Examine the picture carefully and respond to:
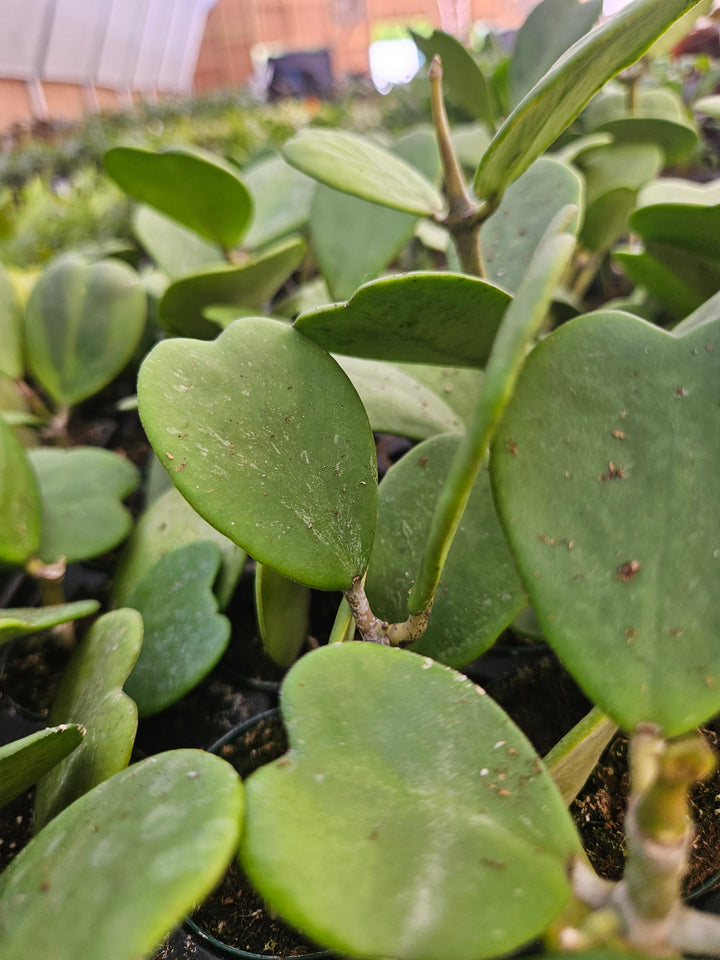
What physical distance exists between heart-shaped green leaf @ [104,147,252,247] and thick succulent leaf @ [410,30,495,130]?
0.24 meters

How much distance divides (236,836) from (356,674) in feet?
0.27

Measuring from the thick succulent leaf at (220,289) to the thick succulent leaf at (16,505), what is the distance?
236 mm

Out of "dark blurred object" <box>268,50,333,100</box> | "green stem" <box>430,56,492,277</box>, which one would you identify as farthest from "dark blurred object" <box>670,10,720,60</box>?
"dark blurred object" <box>268,50,333,100</box>

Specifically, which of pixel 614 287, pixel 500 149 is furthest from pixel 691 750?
pixel 614 287

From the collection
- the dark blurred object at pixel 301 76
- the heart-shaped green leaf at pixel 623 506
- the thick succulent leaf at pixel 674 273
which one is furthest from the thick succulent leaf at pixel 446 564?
the dark blurred object at pixel 301 76

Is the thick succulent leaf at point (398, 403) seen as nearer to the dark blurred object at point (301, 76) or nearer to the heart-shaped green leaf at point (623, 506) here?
the heart-shaped green leaf at point (623, 506)

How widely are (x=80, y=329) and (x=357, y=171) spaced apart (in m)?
0.48

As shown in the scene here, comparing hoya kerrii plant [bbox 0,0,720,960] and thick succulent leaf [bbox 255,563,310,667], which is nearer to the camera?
hoya kerrii plant [bbox 0,0,720,960]

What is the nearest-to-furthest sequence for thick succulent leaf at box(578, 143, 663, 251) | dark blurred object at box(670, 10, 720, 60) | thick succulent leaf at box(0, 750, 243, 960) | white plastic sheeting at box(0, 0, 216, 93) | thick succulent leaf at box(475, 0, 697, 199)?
thick succulent leaf at box(0, 750, 243, 960) < thick succulent leaf at box(475, 0, 697, 199) < thick succulent leaf at box(578, 143, 663, 251) < dark blurred object at box(670, 10, 720, 60) < white plastic sheeting at box(0, 0, 216, 93)

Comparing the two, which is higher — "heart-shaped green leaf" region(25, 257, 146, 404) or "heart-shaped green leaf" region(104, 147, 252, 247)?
"heart-shaped green leaf" region(104, 147, 252, 247)

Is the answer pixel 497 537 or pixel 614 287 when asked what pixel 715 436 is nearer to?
pixel 497 537

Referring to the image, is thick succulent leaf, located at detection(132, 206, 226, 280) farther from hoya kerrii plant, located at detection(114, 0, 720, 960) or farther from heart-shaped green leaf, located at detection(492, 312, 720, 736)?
heart-shaped green leaf, located at detection(492, 312, 720, 736)

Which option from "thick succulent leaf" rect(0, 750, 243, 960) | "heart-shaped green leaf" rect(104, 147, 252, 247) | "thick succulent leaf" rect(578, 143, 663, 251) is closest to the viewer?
"thick succulent leaf" rect(0, 750, 243, 960)

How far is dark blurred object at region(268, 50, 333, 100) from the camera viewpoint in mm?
4841
